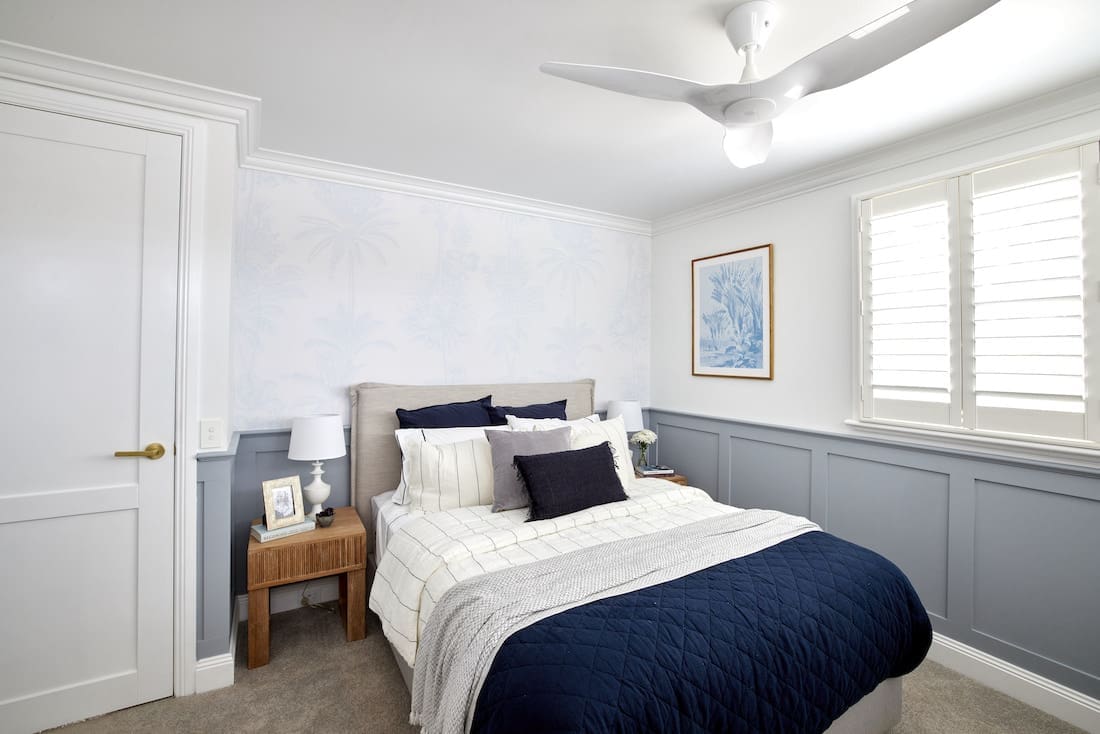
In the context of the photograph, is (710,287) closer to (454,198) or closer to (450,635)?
(454,198)

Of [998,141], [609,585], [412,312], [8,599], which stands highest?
[998,141]

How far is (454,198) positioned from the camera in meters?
3.39

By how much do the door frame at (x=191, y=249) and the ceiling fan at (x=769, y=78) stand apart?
1648mm

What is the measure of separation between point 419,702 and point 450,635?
35 cm

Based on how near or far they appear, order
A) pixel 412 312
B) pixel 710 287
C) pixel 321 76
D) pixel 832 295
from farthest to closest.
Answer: pixel 710 287 → pixel 412 312 → pixel 832 295 → pixel 321 76

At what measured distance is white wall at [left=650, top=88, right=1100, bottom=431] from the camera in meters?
2.31

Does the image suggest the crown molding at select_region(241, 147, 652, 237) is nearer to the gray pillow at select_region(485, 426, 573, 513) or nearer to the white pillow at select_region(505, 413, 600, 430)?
the white pillow at select_region(505, 413, 600, 430)

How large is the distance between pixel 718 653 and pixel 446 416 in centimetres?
Result: 202

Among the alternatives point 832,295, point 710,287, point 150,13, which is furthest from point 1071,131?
point 150,13

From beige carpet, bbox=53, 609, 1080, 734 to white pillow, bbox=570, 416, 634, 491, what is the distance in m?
1.42

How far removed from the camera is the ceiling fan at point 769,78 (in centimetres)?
124

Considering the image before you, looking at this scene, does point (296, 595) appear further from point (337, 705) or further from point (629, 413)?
point (629, 413)

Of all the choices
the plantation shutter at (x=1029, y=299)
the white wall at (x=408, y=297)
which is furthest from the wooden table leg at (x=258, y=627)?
the plantation shutter at (x=1029, y=299)

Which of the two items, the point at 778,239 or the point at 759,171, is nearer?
the point at 759,171
